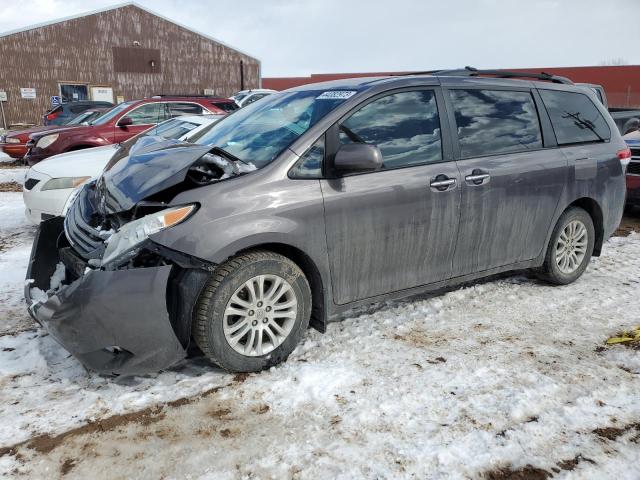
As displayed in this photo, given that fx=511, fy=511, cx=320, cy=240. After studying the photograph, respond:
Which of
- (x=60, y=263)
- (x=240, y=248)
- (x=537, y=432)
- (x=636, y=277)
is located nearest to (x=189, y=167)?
(x=240, y=248)

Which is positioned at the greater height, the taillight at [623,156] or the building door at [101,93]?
the building door at [101,93]

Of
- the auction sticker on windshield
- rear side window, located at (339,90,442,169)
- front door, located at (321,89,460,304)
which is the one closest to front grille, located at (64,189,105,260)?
front door, located at (321,89,460,304)

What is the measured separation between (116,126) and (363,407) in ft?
26.0

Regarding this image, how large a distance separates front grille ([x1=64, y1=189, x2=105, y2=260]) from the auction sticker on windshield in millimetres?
1706

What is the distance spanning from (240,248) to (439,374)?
1407 millimetres

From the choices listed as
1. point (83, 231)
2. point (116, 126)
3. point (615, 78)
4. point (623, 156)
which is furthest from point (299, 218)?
point (615, 78)

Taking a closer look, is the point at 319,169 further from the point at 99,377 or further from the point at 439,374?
the point at 99,377

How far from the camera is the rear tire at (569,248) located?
4410 millimetres

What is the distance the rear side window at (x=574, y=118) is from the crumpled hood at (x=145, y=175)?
2969mm

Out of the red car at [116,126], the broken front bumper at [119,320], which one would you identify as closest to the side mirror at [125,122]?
the red car at [116,126]

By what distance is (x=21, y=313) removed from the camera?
3943 mm

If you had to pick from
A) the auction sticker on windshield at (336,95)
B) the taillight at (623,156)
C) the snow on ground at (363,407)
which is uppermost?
the auction sticker on windshield at (336,95)

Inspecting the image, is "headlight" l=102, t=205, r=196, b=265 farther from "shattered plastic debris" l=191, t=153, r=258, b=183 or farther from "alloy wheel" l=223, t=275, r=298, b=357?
"alloy wheel" l=223, t=275, r=298, b=357

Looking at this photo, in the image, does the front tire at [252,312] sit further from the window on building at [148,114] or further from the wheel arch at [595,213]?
the window on building at [148,114]
